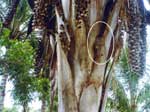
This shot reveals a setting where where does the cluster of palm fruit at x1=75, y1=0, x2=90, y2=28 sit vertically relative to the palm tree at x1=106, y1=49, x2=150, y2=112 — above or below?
above

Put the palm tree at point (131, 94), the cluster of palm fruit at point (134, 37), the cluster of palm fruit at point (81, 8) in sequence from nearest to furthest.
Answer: the cluster of palm fruit at point (81, 8) < the cluster of palm fruit at point (134, 37) < the palm tree at point (131, 94)

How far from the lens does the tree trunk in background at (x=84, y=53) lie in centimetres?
307

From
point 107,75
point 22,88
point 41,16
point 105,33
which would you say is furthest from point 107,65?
point 22,88

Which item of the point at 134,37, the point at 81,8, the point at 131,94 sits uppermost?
the point at 81,8

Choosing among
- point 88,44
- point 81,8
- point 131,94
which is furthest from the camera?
point 131,94

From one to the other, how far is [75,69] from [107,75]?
0.99ft

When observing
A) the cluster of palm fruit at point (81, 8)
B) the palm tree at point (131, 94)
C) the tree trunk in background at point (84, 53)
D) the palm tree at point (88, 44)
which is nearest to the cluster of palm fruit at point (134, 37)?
→ the palm tree at point (88, 44)

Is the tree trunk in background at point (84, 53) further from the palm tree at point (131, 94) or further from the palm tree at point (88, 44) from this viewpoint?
the palm tree at point (131, 94)

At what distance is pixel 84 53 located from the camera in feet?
10.3

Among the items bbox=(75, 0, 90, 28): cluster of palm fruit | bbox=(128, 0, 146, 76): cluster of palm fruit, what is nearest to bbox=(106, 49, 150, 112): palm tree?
bbox=(128, 0, 146, 76): cluster of palm fruit

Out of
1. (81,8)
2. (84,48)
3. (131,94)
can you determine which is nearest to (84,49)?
(84,48)

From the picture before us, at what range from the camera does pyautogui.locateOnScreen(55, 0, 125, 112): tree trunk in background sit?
3.07 m

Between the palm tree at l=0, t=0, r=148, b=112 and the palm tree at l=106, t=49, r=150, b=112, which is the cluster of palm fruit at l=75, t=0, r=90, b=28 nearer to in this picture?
the palm tree at l=0, t=0, r=148, b=112

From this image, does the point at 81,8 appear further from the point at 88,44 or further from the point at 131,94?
the point at 131,94
